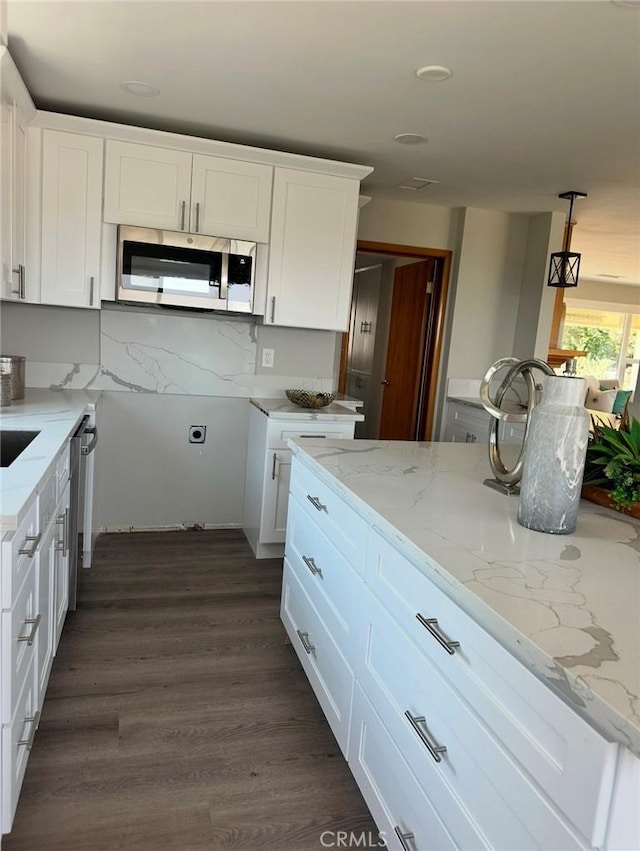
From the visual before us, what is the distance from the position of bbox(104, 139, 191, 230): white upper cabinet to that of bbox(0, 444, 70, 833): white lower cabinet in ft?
5.31

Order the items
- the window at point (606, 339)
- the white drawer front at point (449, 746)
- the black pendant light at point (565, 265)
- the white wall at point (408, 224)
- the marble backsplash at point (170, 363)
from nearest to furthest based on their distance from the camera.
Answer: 1. the white drawer front at point (449, 746)
2. the marble backsplash at point (170, 363)
3. the black pendant light at point (565, 265)
4. the white wall at point (408, 224)
5. the window at point (606, 339)

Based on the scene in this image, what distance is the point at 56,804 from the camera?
164cm

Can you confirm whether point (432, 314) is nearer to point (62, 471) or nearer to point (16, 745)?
point (62, 471)

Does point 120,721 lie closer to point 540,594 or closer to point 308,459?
point 308,459

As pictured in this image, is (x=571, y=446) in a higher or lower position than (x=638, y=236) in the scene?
lower

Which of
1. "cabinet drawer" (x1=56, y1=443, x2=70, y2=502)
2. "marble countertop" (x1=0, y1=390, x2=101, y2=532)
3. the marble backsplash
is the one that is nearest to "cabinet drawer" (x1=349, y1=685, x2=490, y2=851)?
"marble countertop" (x1=0, y1=390, x2=101, y2=532)

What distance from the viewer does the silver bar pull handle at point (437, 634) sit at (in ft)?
3.76

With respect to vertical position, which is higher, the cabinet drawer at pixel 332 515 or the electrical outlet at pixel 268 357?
the electrical outlet at pixel 268 357

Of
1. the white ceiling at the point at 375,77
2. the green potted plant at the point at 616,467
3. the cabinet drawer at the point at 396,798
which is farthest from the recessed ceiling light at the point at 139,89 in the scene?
the cabinet drawer at the point at 396,798

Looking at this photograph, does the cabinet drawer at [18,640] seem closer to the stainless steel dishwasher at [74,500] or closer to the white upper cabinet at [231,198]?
the stainless steel dishwasher at [74,500]

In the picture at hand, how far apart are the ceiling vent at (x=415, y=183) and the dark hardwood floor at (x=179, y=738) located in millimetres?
2727

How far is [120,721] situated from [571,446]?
168cm

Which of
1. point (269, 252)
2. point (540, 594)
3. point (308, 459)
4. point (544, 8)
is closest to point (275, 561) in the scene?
point (308, 459)

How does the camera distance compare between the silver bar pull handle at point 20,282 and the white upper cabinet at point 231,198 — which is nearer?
the silver bar pull handle at point 20,282
